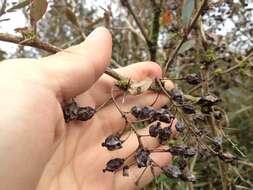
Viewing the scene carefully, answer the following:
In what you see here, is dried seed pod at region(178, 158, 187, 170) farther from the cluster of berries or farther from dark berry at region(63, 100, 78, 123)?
dark berry at region(63, 100, 78, 123)

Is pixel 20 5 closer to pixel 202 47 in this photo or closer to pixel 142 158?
pixel 142 158

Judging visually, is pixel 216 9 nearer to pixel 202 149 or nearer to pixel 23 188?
pixel 202 149

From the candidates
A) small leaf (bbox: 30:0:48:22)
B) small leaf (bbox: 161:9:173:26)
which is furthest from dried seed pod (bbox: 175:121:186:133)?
small leaf (bbox: 161:9:173:26)

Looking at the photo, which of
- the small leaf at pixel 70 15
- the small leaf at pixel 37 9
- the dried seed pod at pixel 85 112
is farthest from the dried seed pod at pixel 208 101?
the small leaf at pixel 70 15

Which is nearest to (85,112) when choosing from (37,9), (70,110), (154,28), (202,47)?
(70,110)

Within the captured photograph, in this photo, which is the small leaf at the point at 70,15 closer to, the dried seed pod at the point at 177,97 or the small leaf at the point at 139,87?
the small leaf at the point at 139,87

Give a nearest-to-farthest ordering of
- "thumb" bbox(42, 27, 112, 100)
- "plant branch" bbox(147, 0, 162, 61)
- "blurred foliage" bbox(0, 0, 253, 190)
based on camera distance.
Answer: "thumb" bbox(42, 27, 112, 100)
"plant branch" bbox(147, 0, 162, 61)
"blurred foliage" bbox(0, 0, 253, 190)
